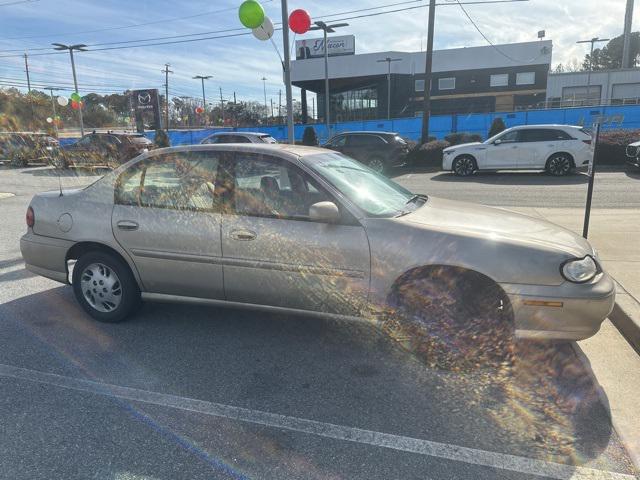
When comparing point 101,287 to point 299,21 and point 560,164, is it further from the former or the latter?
point 560,164

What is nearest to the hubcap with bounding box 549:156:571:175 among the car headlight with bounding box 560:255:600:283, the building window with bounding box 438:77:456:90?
the car headlight with bounding box 560:255:600:283

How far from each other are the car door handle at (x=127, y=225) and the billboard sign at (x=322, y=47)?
151 feet

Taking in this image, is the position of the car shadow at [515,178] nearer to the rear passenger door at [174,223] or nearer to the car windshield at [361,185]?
the car windshield at [361,185]

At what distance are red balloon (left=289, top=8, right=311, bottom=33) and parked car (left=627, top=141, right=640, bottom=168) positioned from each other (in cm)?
1092

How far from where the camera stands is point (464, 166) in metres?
16.1

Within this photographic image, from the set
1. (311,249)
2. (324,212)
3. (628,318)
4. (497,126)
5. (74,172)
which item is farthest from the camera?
(497,126)

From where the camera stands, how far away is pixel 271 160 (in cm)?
394

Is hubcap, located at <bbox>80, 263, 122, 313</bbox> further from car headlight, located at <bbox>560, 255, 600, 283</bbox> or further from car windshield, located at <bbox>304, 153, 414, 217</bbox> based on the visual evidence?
car headlight, located at <bbox>560, 255, 600, 283</bbox>

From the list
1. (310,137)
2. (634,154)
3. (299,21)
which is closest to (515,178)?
(634,154)

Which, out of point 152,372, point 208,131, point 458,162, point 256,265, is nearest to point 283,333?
point 256,265

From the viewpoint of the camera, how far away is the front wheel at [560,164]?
14852mm

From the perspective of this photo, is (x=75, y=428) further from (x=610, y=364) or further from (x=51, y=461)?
(x=610, y=364)

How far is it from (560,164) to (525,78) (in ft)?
115

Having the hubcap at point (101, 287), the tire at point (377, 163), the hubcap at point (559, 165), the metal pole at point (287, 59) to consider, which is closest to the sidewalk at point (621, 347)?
the hubcap at point (101, 287)
